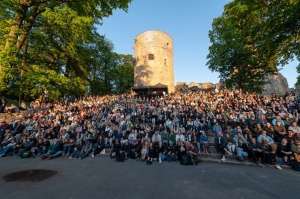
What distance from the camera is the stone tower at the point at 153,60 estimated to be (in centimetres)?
3031

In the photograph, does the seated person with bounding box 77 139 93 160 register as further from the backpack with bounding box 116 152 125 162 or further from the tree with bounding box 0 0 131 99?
the tree with bounding box 0 0 131 99

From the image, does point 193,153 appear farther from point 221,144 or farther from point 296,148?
point 296,148

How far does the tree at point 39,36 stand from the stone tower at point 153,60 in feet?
39.2

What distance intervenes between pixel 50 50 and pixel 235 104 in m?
18.9

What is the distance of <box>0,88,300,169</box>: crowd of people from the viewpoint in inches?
338

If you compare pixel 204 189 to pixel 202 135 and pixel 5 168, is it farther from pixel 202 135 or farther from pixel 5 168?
pixel 5 168

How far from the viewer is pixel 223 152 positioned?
28.9 ft

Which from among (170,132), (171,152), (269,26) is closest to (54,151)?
(171,152)

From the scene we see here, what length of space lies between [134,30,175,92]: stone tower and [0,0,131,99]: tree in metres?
12.0

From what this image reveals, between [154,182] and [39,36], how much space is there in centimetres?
2029

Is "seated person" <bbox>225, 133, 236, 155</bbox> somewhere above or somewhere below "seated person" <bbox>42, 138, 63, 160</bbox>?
above

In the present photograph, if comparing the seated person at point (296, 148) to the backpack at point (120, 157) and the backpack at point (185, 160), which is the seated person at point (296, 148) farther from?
the backpack at point (120, 157)

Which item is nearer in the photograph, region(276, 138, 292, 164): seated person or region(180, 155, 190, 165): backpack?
region(276, 138, 292, 164): seated person

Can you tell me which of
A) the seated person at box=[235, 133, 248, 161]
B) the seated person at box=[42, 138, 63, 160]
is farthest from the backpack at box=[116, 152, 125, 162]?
the seated person at box=[235, 133, 248, 161]
